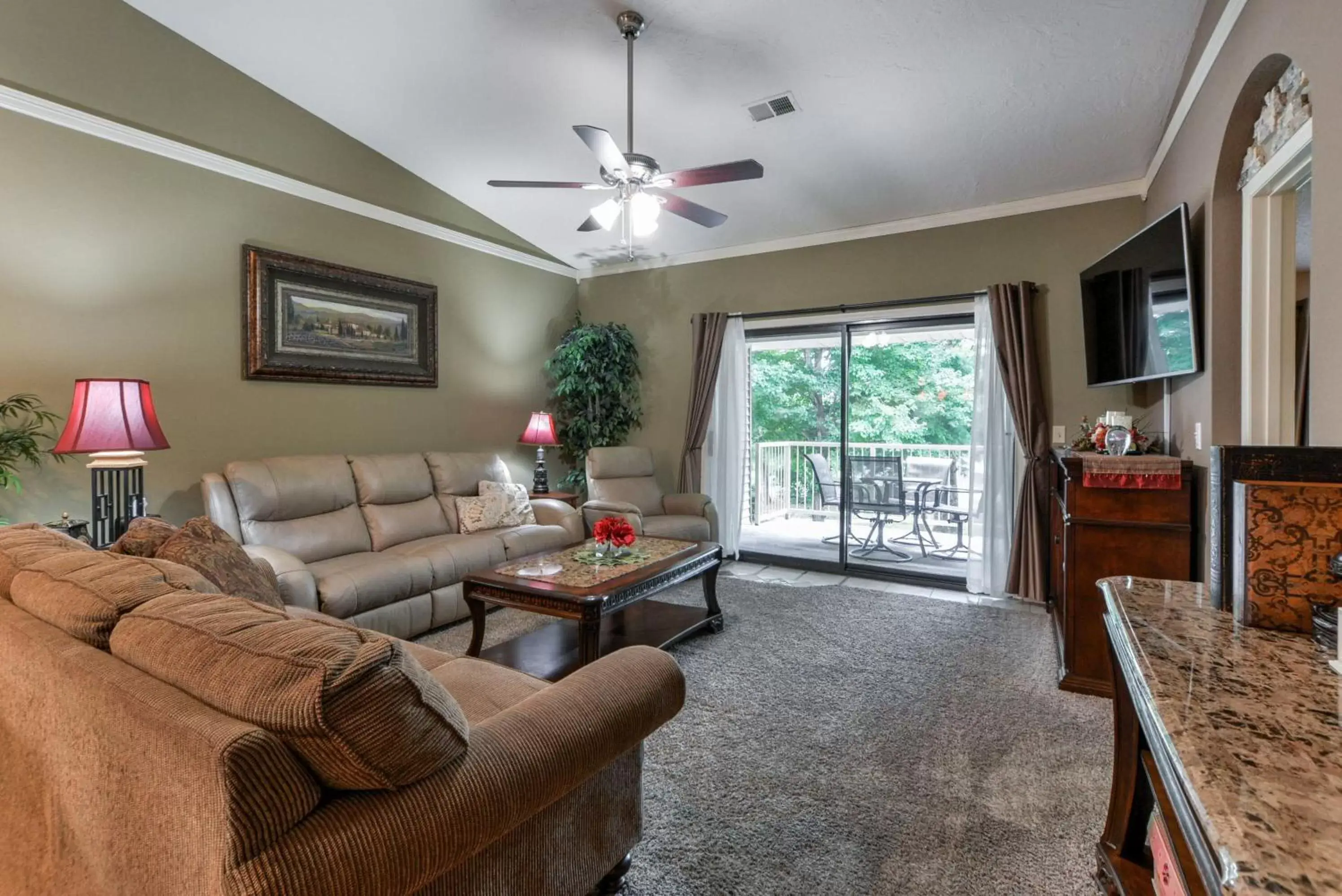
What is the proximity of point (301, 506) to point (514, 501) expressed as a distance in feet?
4.45

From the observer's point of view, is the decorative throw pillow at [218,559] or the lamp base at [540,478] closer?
the decorative throw pillow at [218,559]

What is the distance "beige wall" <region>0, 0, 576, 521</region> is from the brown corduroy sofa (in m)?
1.95

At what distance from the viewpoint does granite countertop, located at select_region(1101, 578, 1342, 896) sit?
55 cm

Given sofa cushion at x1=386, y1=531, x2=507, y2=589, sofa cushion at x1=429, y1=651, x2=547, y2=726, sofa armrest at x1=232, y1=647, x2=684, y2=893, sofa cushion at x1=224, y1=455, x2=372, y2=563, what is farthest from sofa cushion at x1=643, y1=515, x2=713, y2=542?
sofa armrest at x1=232, y1=647, x2=684, y2=893

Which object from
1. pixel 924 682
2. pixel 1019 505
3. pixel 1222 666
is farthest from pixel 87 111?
pixel 1019 505

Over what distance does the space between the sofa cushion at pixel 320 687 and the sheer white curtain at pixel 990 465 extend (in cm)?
416

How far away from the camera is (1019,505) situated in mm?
4230

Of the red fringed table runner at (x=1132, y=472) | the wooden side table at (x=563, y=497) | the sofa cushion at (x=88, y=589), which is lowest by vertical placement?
the wooden side table at (x=563, y=497)

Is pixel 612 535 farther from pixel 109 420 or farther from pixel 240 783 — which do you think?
pixel 240 783

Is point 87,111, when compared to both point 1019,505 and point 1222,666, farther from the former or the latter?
point 1019,505

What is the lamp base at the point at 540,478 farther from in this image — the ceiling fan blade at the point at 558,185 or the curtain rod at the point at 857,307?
the ceiling fan blade at the point at 558,185

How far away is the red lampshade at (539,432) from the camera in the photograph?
524cm

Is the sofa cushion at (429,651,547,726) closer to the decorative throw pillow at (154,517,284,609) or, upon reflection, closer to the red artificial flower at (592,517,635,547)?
the decorative throw pillow at (154,517,284,609)

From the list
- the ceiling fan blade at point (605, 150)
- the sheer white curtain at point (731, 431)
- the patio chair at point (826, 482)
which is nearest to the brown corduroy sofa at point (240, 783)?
the ceiling fan blade at point (605, 150)
